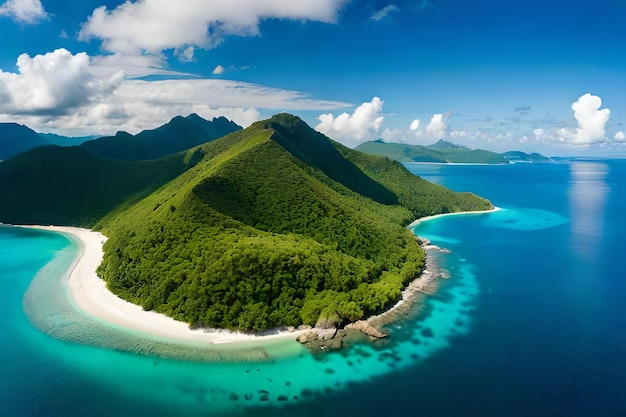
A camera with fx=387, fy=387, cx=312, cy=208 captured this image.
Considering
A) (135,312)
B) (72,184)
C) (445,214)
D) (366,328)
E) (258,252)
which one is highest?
(72,184)

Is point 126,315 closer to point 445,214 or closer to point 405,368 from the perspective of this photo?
point 405,368

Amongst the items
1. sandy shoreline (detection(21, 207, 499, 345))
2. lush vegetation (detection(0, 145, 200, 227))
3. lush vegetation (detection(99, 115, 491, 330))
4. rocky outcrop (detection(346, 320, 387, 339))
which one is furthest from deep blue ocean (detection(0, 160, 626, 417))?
lush vegetation (detection(0, 145, 200, 227))

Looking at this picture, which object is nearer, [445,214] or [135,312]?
[135,312]

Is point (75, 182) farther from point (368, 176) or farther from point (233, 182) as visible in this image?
point (368, 176)

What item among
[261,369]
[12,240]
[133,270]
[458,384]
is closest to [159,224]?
[133,270]

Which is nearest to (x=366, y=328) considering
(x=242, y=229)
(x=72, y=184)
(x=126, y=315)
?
(x=242, y=229)

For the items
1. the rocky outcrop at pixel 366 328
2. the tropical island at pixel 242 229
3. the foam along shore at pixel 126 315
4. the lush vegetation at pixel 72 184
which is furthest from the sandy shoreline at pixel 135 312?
the lush vegetation at pixel 72 184

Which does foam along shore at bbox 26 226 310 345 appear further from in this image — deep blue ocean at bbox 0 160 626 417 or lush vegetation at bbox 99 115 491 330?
deep blue ocean at bbox 0 160 626 417

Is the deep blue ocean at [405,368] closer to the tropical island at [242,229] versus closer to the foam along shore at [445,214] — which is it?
the tropical island at [242,229]
